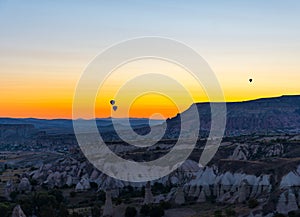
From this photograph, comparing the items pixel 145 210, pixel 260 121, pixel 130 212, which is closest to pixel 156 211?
pixel 145 210

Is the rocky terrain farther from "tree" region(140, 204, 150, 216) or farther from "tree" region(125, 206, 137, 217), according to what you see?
"tree" region(125, 206, 137, 217)

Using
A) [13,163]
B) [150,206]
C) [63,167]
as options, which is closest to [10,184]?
[63,167]

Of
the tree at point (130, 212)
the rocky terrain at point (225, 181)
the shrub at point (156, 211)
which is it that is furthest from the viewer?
the tree at point (130, 212)

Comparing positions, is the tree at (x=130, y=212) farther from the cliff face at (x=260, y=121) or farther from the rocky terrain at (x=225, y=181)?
the cliff face at (x=260, y=121)

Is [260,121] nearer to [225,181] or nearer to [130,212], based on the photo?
[225,181]

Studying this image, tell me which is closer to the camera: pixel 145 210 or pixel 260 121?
pixel 145 210

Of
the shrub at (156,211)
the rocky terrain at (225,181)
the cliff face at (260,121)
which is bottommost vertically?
the shrub at (156,211)

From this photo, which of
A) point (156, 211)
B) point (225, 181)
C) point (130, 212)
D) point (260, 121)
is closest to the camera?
point (156, 211)

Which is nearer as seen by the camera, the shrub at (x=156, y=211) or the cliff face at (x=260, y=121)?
the shrub at (x=156, y=211)

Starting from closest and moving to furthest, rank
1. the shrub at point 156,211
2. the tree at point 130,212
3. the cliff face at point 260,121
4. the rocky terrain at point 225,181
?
the rocky terrain at point 225,181 < the shrub at point 156,211 < the tree at point 130,212 < the cliff face at point 260,121

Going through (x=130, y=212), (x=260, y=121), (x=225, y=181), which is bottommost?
(x=130, y=212)

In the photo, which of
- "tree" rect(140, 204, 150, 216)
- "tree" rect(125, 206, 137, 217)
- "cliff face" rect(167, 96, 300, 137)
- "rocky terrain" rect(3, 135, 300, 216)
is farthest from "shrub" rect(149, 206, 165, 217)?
"cliff face" rect(167, 96, 300, 137)

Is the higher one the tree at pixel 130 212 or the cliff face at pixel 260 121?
the cliff face at pixel 260 121

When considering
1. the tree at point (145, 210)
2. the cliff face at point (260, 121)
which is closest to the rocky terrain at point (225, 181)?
the tree at point (145, 210)
